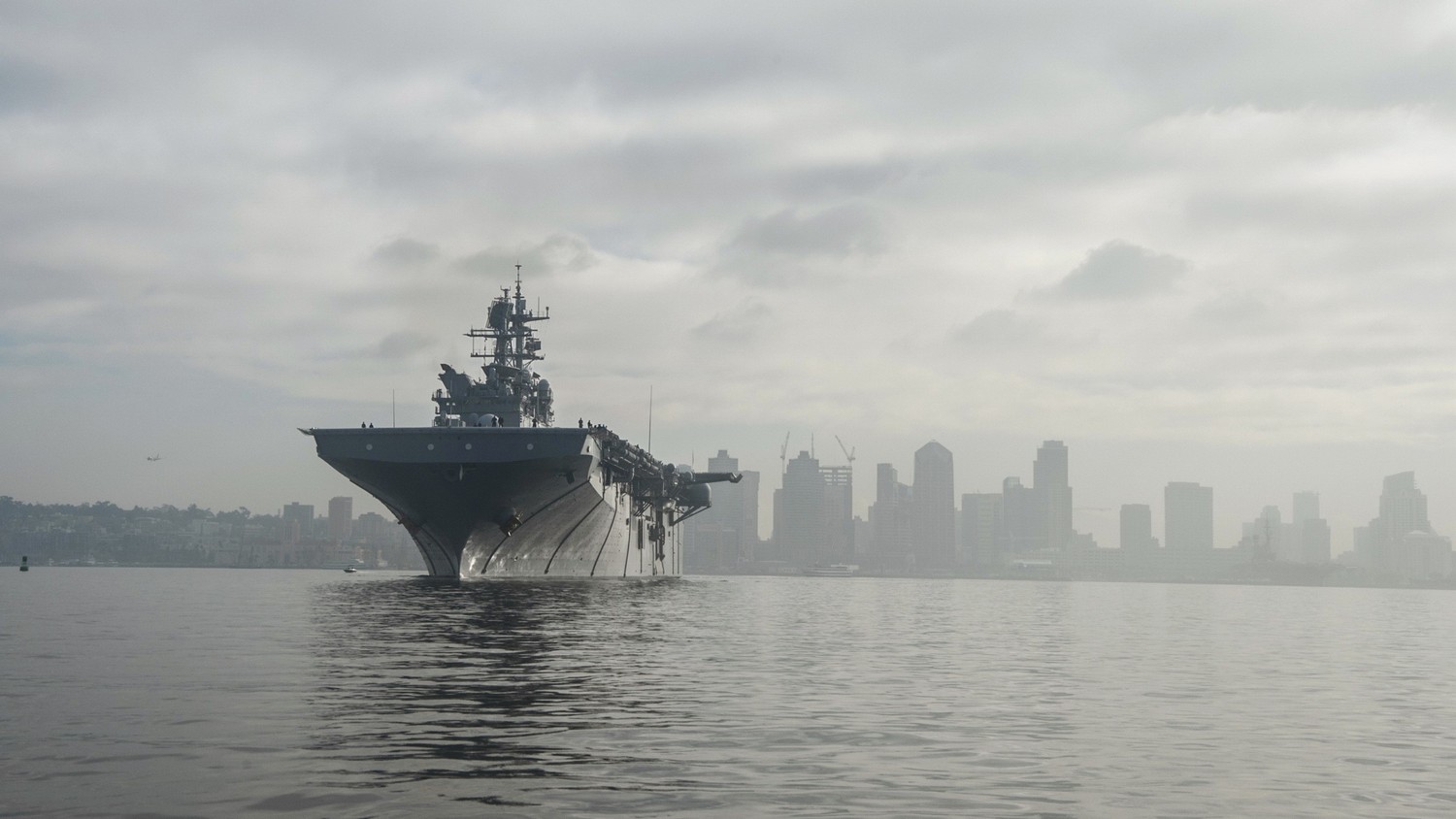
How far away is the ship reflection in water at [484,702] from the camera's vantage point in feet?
38.2

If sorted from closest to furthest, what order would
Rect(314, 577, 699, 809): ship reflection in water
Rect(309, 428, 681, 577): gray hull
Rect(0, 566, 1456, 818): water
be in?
Rect(0, 566, 1456, 818): water, Rect(314, 577, 699, 809): ship reflection in water, Rect(309, 428, 681, 577): gray hull

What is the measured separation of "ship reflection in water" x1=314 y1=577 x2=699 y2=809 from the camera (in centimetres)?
1166

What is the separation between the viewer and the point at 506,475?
54.2m

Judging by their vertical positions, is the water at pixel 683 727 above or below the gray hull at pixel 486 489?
below

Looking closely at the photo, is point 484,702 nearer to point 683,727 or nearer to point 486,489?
point 683,727

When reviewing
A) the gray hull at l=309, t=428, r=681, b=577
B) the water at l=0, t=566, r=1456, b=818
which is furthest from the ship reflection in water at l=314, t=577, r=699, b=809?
the gray hull at l=309, t=428, r=681, b=577

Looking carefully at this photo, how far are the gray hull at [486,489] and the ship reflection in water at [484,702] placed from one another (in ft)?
54.4

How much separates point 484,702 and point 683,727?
3.40 m

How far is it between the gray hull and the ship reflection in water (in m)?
16.6

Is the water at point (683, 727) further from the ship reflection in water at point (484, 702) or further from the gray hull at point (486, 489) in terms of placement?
the gray hull at point (486, 489)

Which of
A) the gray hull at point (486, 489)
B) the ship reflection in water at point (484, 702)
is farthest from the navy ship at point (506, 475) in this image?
the ship reflection in water at point (484, 702)

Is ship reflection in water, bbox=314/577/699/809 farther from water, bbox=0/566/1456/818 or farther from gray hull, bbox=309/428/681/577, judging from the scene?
gray hull, bbox=309/428/681/577

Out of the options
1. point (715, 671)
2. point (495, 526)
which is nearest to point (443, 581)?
point (495, 526)

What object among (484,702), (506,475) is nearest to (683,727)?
(484,702)
